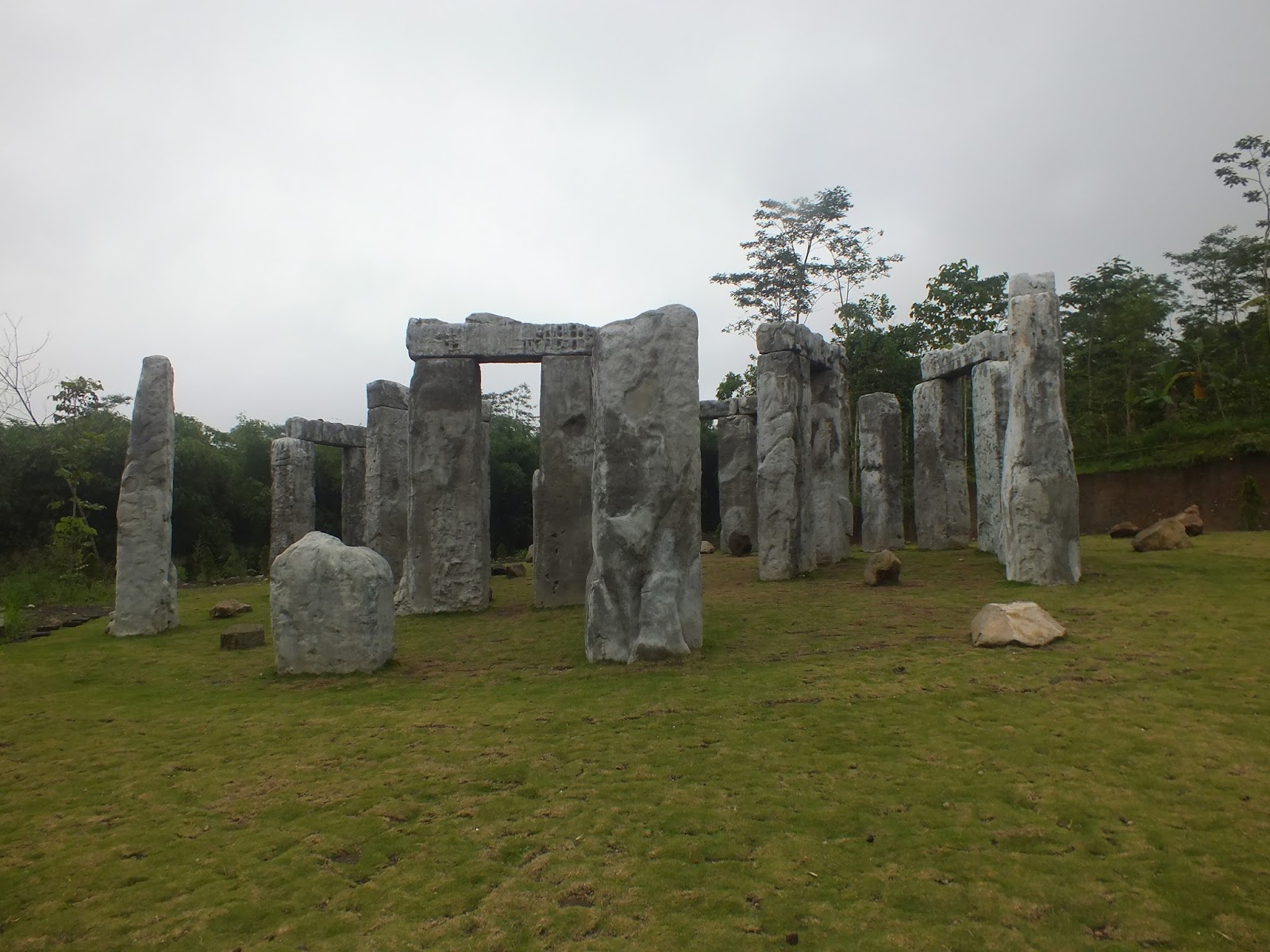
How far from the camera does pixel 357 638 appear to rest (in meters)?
6.79

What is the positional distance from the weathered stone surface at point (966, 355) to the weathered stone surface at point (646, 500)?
735cm

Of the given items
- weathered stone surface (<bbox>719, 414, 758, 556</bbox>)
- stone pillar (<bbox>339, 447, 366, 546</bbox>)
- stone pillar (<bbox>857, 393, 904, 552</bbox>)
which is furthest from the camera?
weathered stone surface (<bbox>719, 414, 758, 556</bbox>)

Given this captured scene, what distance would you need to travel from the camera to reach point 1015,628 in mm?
6457

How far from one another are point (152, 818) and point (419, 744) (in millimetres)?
1356

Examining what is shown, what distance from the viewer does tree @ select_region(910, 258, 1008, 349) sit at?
2491cm

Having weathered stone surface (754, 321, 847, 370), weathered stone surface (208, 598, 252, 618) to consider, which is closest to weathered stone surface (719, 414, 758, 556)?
weathered stone surface (754, 321, 847, 370)

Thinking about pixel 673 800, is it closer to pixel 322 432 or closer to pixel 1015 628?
pixel 1015 628

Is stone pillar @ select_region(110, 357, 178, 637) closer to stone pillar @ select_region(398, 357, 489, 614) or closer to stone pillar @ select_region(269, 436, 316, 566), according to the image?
stone pillar @ select_region(398, 357, 489, 614)

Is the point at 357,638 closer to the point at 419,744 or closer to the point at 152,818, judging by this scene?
the point at 419,744

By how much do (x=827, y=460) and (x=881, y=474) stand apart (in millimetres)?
2642

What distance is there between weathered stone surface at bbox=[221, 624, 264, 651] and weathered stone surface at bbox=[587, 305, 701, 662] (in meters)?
3.56

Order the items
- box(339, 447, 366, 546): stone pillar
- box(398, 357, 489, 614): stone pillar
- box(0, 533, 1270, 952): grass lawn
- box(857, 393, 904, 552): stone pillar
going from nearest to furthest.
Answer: box(0, 533, 1270, 952): grass lawn < box(398, 357, 489, 614): stone pillar < box(857, 393, 904, 552): stone pillar < box(339, 447, 366, 546): stone pillar

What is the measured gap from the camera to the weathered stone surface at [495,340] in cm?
1059

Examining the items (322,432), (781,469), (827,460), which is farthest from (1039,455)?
(322,432)
